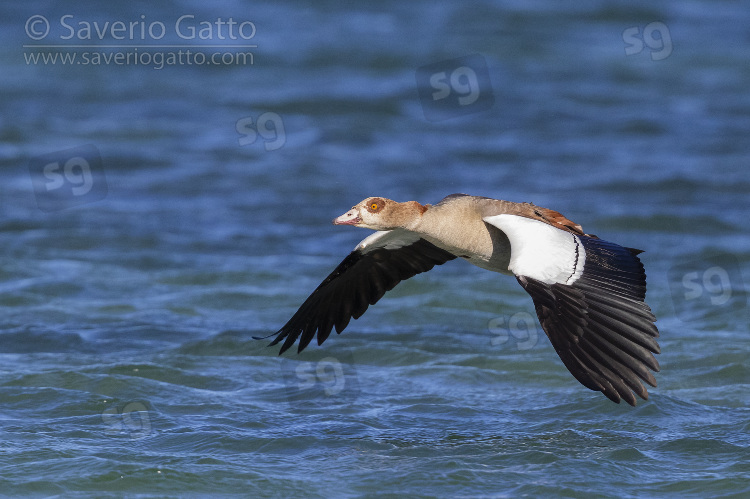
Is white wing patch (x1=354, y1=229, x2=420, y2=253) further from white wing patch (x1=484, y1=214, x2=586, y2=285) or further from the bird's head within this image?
white wing patch (x1=484, y1=214, x2=586, y2=285)

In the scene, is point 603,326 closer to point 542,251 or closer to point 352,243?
point 542,251

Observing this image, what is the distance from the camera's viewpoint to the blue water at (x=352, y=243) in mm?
7078

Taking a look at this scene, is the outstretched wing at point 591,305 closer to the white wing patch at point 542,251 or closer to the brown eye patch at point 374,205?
the white wing patch at point 542,251

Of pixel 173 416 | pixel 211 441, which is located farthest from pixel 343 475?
pixel 173 416

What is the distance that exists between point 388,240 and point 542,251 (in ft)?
5.55

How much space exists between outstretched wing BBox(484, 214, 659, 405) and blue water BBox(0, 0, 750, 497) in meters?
0.79

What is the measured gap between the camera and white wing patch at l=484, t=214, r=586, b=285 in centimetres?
659

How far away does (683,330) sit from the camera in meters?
10.1

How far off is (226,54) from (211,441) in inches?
620

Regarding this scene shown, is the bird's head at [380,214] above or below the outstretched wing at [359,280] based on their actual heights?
above

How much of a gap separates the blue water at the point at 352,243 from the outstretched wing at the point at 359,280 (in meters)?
0.60

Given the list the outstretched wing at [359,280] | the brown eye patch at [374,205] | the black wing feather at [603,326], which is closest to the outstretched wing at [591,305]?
the black wing feather at [603,326]

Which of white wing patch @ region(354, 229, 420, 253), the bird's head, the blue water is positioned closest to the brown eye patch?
the bird's head

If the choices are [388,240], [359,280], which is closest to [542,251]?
[388,240]
